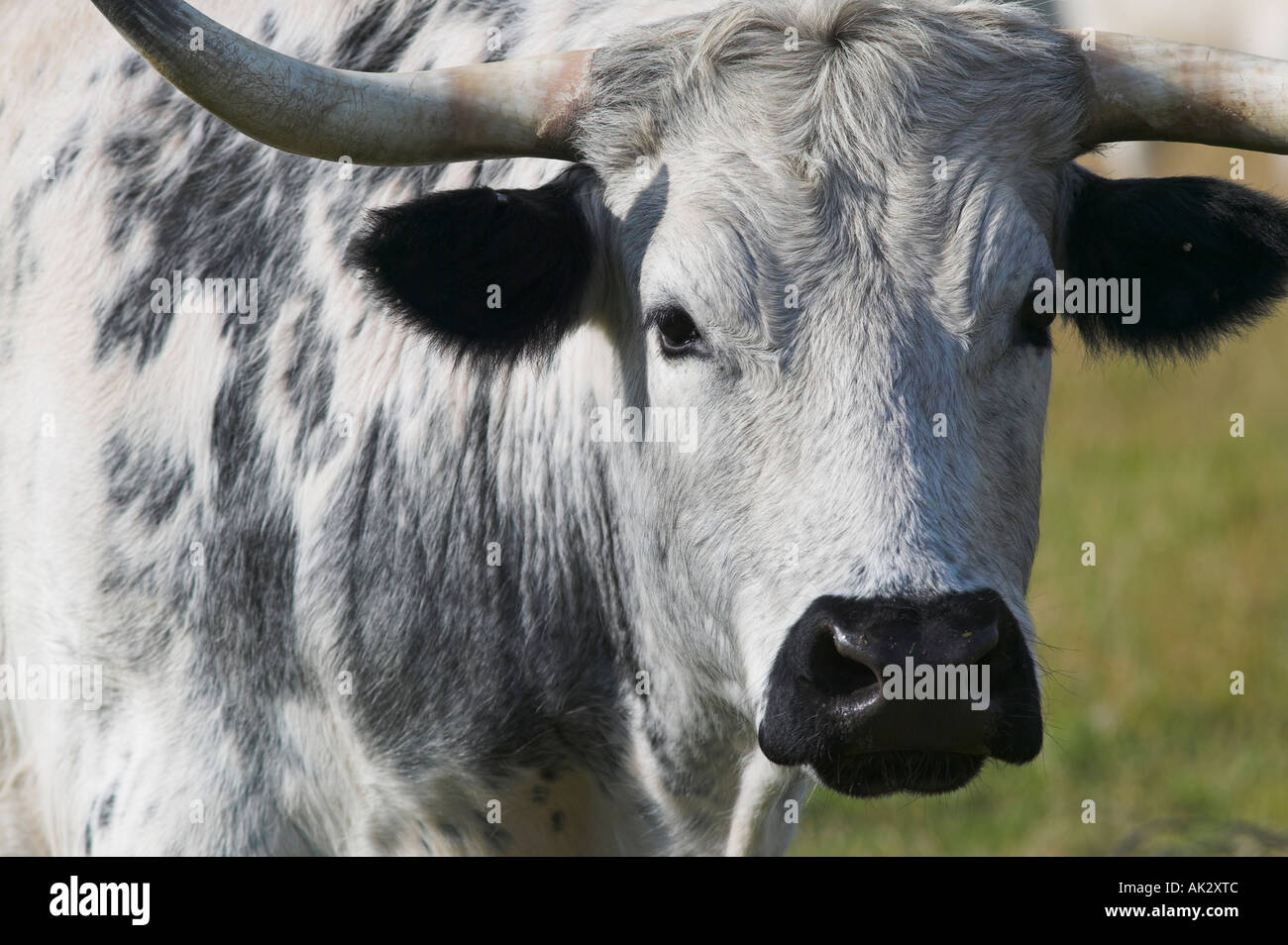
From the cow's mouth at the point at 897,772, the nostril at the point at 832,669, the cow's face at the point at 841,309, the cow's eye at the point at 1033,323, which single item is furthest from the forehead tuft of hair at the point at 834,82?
the cow's mouth at the point at 897,772

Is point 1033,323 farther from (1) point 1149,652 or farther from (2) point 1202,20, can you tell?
(2) point 1202,20

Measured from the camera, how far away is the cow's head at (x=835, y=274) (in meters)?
3.04

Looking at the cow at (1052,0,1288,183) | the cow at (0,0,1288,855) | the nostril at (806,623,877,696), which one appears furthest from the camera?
the cow at (1052,0,1288,183)

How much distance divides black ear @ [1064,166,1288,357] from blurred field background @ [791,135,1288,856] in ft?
0.70

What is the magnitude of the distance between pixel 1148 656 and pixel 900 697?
16.8 ft

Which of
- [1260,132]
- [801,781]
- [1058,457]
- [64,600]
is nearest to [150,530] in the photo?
[64,600]

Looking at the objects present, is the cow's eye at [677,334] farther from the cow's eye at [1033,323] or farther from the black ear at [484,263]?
the cow's eye at [1033,323]

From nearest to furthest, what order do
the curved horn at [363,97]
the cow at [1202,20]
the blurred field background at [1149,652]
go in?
the curved horn at [363,97], the blurred field background at [1149,652], the cow at [1202,20]

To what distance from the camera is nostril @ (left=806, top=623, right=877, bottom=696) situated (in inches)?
117

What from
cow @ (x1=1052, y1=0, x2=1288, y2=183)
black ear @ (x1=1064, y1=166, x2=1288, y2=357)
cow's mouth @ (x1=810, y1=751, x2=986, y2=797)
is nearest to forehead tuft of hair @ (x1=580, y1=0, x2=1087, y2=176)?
black ear @ (x1=1064, y1=166, x2=1288, y2=357)

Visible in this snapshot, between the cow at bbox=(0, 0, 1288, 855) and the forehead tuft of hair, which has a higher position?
the forehead tuft of hair

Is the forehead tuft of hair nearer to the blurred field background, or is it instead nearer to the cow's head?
the cow's head

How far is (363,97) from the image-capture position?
334 cm

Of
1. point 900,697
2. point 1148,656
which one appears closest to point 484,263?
point 900,697
